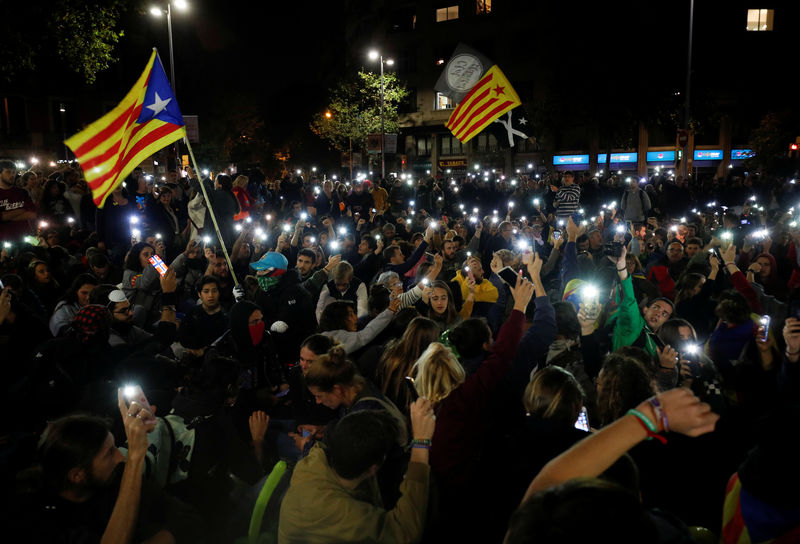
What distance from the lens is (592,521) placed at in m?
1.47

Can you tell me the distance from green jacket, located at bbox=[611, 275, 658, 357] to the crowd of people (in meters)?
0.02

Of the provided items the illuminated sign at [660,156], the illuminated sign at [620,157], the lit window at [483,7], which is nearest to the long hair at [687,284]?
the illuminated sign at [660,156]

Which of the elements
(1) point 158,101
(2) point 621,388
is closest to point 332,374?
(2) point 621,388

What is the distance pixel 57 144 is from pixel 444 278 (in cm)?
4648

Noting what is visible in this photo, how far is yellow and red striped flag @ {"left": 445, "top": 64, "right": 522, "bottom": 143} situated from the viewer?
40.9ft

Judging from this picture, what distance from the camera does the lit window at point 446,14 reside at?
52875 millimetres

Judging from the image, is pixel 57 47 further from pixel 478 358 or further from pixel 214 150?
pixel 214 150

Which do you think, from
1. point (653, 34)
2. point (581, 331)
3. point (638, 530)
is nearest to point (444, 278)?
point (581, 331)

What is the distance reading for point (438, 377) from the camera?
3.45 meters

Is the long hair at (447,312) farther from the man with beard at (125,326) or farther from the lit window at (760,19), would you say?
the lit window at (760,19)

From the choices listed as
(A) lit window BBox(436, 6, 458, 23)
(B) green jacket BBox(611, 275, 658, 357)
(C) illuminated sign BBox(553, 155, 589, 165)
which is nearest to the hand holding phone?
(B) green jacket BBox(611, 275, 658, 357)

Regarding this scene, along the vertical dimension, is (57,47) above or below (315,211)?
above

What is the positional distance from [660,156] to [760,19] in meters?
12.0

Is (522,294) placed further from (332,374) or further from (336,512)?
(336,512)
